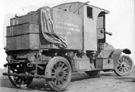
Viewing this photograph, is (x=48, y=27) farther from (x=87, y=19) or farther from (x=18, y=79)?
(x=18, y=79)

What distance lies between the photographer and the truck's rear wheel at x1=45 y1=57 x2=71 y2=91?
6.24 meters

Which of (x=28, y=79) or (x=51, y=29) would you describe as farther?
(x=28, y=79)

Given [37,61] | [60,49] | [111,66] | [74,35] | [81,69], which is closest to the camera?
[37,61]

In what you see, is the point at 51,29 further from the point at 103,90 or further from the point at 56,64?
the point at 103,90

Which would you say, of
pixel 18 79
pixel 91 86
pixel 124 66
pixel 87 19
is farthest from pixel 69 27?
pixel 124 66

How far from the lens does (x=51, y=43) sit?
6.57m

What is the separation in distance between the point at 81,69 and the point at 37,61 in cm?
219

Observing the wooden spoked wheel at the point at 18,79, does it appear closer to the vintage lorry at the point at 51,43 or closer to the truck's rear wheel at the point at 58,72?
the vintage lorry at the point at 51,43

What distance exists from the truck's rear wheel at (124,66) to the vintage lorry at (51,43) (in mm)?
3026

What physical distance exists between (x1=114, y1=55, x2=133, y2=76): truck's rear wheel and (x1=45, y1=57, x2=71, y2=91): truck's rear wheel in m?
4.80

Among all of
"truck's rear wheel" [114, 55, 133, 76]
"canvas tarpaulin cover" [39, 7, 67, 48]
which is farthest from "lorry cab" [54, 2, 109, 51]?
"truck's rear wheel" [114, 55, 133, 76]

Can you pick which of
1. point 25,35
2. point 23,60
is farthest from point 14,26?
point 23,60

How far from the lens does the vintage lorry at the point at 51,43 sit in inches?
254

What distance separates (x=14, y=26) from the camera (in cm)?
703
